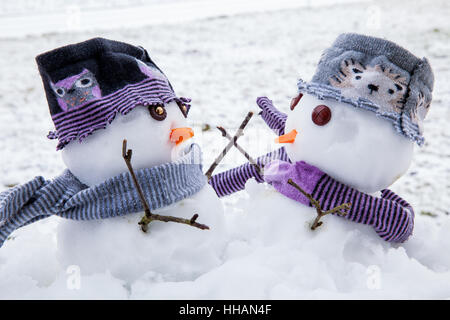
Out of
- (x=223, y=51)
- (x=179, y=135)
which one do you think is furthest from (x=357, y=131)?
(x=223, y=51)

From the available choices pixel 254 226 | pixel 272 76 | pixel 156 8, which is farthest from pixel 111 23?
pixel 254 226

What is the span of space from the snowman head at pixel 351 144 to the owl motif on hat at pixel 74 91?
0.42 metres

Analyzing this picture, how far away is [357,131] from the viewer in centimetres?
84

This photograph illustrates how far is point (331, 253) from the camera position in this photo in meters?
0.85

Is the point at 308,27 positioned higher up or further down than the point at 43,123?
higher up

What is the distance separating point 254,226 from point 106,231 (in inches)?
12.4

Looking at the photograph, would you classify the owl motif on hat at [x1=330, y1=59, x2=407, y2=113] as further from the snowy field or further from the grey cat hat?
the snowy field

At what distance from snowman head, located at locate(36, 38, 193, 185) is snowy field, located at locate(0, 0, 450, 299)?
0.65ft

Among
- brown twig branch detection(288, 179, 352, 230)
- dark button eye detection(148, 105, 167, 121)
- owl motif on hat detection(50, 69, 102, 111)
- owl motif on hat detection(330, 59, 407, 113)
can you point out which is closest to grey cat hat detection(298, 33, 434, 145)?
owl motif on hat detection(330, 59, 407, 113)

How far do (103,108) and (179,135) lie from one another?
6.1 inches

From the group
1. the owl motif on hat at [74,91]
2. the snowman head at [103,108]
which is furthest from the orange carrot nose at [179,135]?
the owl motif on hat at [74,91]

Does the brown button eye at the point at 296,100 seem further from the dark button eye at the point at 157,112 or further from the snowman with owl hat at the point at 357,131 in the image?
the dark button eye at the point at 157,112
